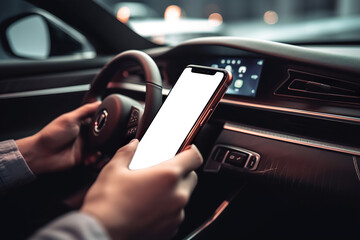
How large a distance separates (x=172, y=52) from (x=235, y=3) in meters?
28.5

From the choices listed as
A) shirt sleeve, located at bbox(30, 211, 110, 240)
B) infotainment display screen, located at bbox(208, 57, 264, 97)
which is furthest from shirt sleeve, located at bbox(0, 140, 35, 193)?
infotainment display screen, located at bbox(208, 57, 264, 97)

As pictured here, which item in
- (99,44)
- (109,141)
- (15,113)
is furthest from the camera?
(99,44)

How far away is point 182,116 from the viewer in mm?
899

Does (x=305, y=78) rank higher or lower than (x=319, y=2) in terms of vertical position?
lower

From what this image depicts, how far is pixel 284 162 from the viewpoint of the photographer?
1.04m

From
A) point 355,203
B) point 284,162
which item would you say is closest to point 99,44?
point 284,162

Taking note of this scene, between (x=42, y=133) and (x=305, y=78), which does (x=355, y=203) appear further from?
(x=42, y=133)

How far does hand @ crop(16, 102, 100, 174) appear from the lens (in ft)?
3.75

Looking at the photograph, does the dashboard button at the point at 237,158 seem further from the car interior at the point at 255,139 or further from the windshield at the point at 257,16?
the windshield at the point at 257,16

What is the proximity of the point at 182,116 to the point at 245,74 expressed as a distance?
17.1 inches

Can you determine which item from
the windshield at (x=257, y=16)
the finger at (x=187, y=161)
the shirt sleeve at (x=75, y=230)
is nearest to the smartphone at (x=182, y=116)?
the finger at (x=187, y=161)

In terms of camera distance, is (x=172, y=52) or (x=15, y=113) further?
(x=15, y=113)

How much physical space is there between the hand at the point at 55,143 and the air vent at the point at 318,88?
704 mm

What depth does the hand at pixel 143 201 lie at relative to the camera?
58 centimetres
